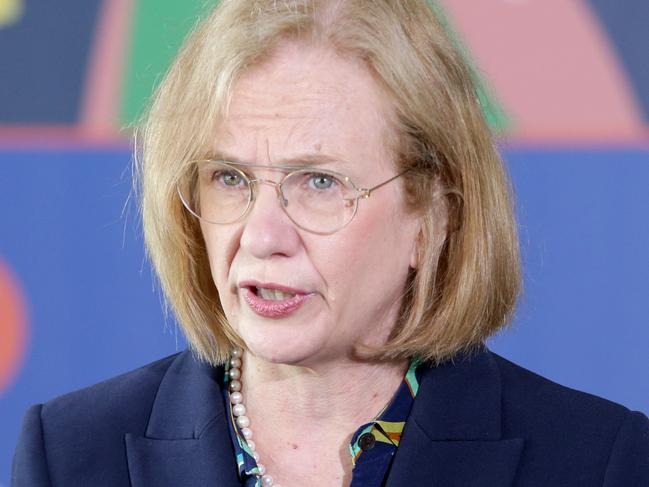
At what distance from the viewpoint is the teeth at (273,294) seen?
5.92ft

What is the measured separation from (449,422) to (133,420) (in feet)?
1.68

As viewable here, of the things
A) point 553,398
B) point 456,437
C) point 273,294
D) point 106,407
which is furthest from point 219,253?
point 553,398

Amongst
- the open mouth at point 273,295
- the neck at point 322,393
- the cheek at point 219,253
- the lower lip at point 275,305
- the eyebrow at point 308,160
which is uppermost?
the eyebrow at point 308,160

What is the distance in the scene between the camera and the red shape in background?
124 inches

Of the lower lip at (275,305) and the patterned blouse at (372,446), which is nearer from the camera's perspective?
the lower lip at (275,305)

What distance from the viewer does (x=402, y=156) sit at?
6.10ft

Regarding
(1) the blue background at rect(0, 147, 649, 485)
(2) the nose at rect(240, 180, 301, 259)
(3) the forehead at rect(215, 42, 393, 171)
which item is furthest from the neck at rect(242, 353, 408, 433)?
(1) the blue background at rect(0, 147, 649, 485)

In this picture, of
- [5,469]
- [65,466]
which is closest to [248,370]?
[65,466]

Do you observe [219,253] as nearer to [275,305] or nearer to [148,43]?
[275,305]

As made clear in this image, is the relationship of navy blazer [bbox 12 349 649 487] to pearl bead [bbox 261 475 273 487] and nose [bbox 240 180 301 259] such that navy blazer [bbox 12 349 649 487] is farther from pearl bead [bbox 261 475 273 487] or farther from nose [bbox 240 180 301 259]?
A: nose [bbox 240 180 301 259]

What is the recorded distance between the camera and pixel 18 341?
3.16m

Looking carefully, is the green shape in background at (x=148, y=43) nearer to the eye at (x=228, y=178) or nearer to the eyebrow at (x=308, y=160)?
the eye at (x=228, y=178)

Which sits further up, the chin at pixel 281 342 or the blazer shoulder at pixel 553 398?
the chin at pixel 281 342

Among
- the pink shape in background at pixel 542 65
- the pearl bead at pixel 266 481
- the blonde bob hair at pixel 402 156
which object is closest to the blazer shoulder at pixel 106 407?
the blonde bob hair at pixel 402 156
